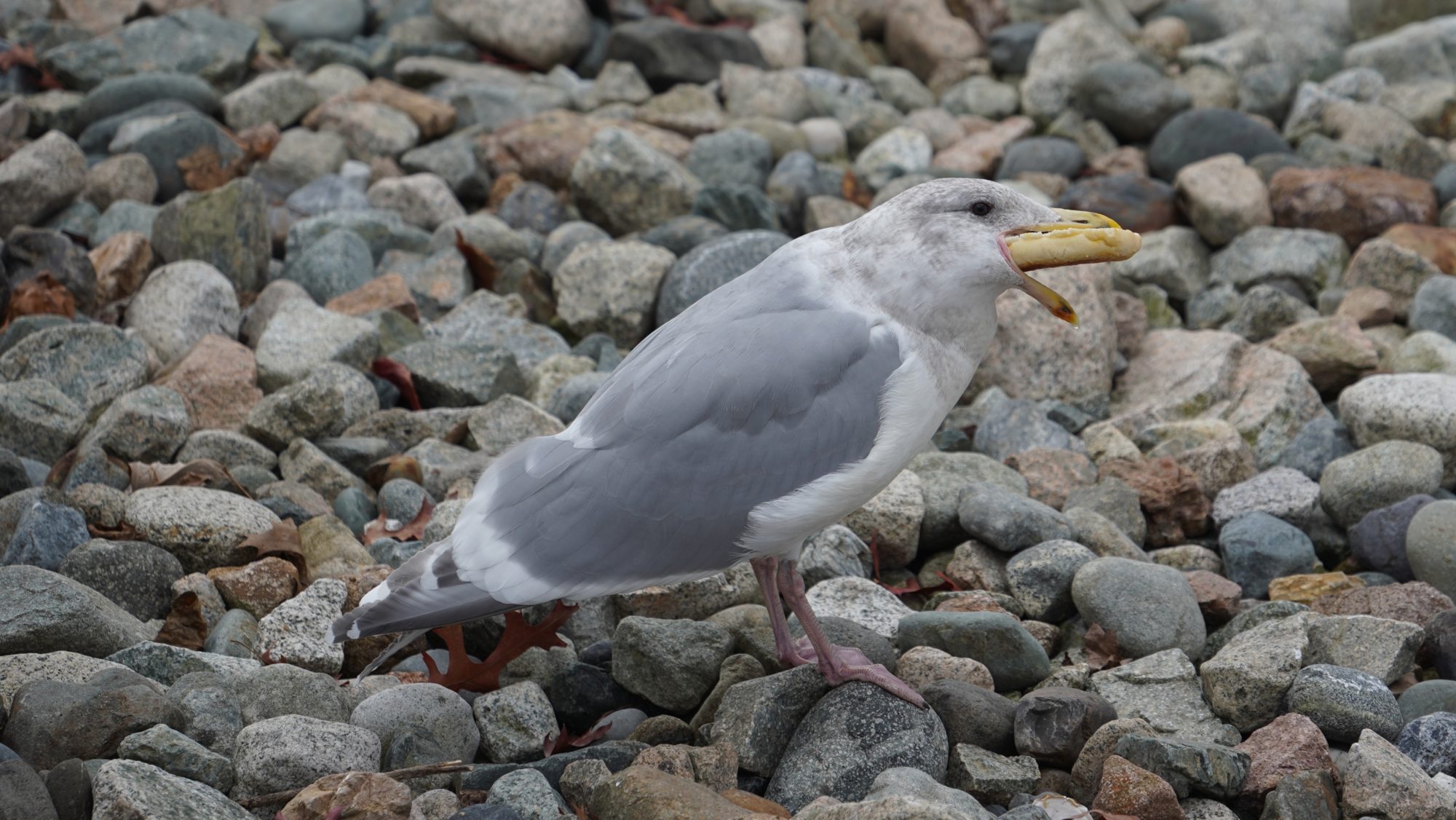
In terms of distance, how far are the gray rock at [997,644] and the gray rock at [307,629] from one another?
186 cm

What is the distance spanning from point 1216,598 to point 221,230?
4.87 meters

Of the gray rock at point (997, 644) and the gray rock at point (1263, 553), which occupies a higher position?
the gray rock at point (997, 644)

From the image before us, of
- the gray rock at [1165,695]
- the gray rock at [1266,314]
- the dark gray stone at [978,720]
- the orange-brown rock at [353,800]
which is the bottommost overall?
the gray rock at [1266,314]

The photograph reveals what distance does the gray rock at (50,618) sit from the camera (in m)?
3.84

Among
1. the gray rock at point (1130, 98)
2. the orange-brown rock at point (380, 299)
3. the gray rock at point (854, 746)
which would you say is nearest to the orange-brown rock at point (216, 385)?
the orange-brown rock at point (380, 299)

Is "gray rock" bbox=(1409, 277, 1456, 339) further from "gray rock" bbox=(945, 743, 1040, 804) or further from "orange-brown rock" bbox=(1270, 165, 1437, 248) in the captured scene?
"gray rock" bbox=(945, 743, 1040, 804)

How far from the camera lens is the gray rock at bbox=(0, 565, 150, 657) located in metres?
3.84

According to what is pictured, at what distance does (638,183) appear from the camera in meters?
7.62

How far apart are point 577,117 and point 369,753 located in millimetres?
5855

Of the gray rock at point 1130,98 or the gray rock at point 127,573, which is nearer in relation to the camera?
the gray rock at point 127,573

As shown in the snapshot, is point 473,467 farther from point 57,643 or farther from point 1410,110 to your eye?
point 1410,110

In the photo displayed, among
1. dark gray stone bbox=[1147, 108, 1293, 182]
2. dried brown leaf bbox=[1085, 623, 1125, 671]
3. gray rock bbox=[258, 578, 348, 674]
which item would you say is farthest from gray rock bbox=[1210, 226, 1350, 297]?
gray rock bbox=[258, 578, 348, 674]

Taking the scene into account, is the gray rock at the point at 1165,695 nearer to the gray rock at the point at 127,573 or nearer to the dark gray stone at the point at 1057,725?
the dark gray stone at the point at 1057,725

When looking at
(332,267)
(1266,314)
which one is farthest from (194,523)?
(1266,314)
